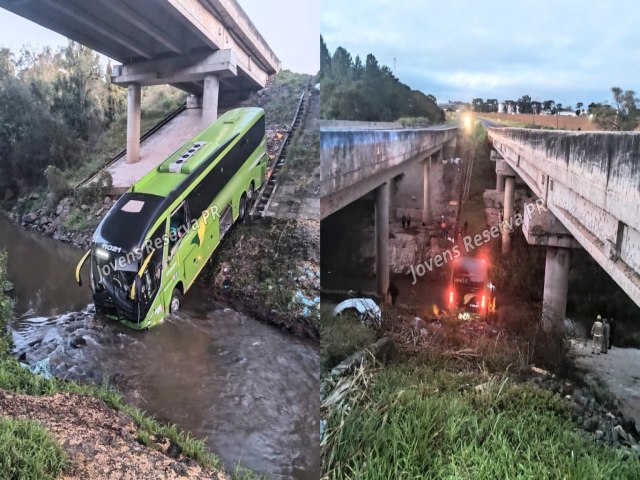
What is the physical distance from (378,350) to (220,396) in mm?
675

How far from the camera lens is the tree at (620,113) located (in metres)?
1.83

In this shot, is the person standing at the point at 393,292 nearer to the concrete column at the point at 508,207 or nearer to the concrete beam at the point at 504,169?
the concrete column at the point at 508,207

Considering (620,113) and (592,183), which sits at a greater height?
(620,113)

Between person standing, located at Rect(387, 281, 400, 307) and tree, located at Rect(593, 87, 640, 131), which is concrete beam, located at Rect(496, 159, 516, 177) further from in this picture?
person standing, located at Rect(387, 281, 400, 307)

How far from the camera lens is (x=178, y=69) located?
2.05 meters

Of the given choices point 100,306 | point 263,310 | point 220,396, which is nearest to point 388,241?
point 263,310

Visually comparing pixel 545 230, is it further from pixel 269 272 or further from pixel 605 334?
pixel 269 272

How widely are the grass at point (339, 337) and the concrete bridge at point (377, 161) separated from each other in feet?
0.59

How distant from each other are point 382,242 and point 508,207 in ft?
1.80

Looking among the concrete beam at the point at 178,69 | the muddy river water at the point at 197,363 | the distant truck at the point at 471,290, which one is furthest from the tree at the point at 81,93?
the distant truck at the point at 471,290

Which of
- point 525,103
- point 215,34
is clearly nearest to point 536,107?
point 525,103

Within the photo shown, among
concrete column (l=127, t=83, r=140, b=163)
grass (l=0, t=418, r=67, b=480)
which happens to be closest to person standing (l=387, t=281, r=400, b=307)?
concrete column (l=127, t=83, r=140, b=163)

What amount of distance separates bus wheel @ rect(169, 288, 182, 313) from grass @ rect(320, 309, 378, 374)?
58 cm

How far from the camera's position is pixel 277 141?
2074 millimetres
